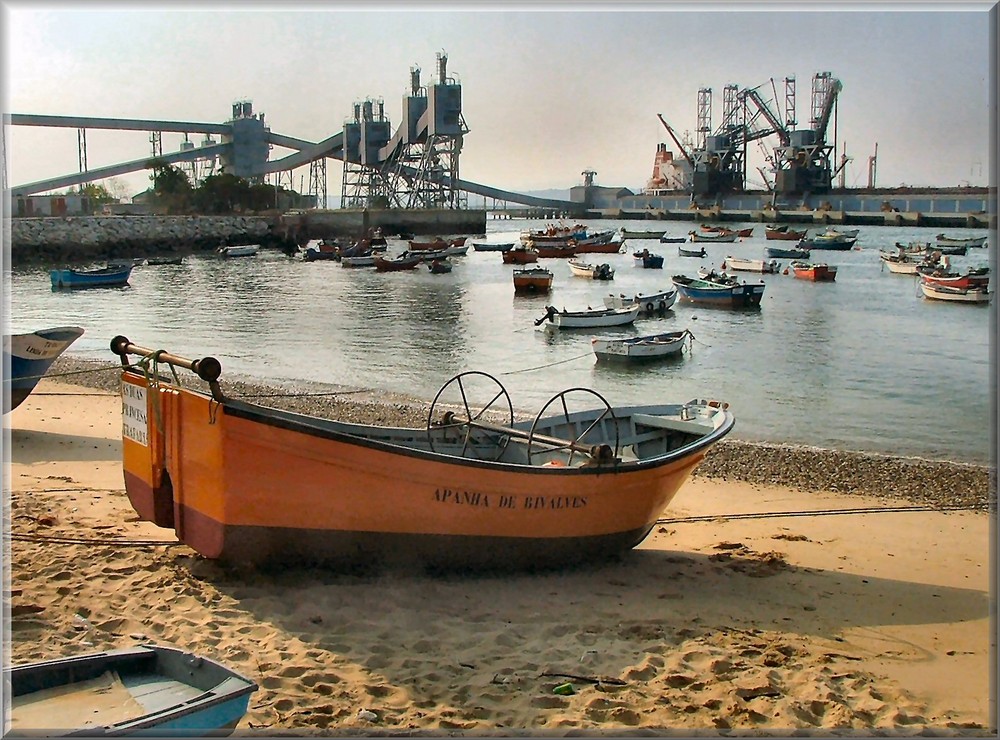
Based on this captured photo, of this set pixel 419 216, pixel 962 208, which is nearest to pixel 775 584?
pixel 419 216

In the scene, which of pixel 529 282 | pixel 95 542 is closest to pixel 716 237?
pixel 529 282

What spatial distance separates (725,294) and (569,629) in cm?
2628

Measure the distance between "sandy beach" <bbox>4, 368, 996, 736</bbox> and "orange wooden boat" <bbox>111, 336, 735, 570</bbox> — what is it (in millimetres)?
189

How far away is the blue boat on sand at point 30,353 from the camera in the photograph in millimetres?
10078

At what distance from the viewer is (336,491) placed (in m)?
5.55

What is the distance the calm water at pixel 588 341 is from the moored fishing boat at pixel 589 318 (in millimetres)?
301

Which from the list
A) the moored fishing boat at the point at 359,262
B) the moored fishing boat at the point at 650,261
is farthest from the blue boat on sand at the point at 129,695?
the moored fishing boat at the point at 359,262

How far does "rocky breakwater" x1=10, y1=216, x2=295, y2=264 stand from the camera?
157 feet

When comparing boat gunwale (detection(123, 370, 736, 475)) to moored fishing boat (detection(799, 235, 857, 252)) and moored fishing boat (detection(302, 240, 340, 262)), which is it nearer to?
moored fishing boat (detection(302, 240, 340, 262))

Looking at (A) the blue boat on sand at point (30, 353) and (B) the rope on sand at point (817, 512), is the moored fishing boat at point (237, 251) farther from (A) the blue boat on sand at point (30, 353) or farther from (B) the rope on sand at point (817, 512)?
(B) the rope on sand at point (817, 512)

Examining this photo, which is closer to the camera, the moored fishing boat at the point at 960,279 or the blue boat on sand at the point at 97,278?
the moored fishing boat at the point at 960,279

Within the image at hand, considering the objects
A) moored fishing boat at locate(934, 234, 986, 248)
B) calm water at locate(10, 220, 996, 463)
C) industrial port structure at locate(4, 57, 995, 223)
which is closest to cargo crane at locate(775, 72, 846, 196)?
industrial port structure at locate(4, 57, 995, 223)

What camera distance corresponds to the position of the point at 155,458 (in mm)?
5676

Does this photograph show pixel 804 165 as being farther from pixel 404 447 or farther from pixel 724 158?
pixel 404 447
